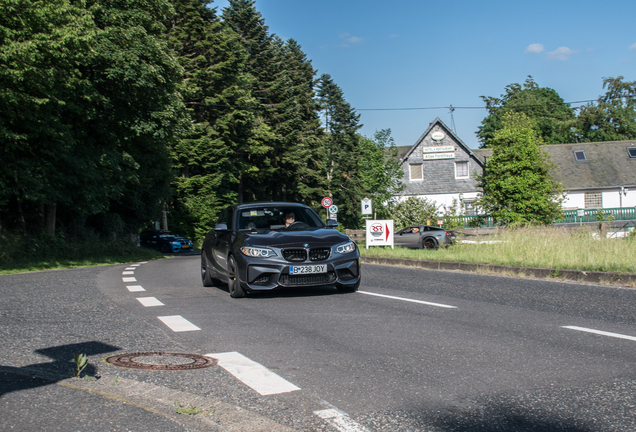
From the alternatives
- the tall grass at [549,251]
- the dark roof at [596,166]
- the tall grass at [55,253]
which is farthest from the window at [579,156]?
the tall grass at [549,251]

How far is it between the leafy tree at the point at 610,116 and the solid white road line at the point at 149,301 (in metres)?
72.0

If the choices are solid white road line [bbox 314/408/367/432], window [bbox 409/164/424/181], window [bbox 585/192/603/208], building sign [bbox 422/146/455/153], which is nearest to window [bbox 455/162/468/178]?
building sign [bbox 422/146/455/153]

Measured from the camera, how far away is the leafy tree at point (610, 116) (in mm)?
71688

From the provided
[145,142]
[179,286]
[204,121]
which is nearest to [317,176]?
[204,121]

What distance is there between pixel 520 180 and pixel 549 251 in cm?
2100

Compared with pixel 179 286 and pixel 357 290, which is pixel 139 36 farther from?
pixel 357 290

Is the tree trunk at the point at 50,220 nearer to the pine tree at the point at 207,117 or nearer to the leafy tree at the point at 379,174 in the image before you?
the pine tree at the point at 207,117

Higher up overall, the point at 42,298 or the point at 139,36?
the point at 139,36

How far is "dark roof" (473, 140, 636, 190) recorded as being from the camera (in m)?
55.6

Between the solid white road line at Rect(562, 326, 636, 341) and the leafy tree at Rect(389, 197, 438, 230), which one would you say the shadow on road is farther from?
the leafy tree at Rect(389, 197, 438, 230)

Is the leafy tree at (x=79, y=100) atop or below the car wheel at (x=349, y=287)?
atop

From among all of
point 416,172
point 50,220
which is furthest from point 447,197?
point 50,220

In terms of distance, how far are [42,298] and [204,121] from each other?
40.7 meters

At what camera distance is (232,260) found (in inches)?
393
